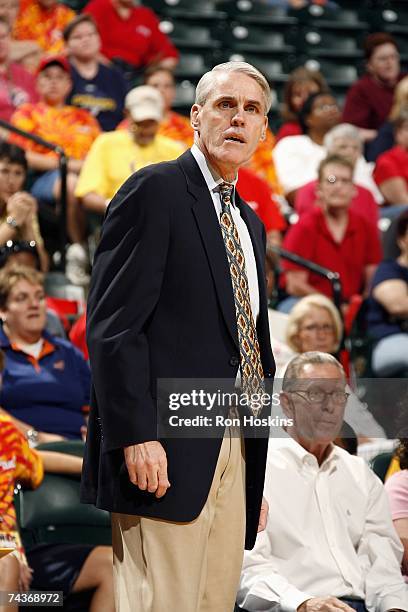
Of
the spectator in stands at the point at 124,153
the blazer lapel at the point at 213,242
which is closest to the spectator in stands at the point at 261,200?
the spectator in stands at the point at 124,153

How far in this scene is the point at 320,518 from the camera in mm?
3287

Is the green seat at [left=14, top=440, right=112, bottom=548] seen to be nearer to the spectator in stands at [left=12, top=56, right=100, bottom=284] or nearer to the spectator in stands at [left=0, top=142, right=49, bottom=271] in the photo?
the spectator in stands at [left=0, top=142, right=49, bottom=271]

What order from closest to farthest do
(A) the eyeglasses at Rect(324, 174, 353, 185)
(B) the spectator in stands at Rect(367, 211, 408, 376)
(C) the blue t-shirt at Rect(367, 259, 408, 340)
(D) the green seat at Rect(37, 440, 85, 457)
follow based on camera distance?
(D) the green seat at Rect(37, 440, 85, 457), (B) the spectator in stands at Rect(367, 211, 408, 376), (C) the blue t-shirt at Rect(367, 259, 408, 340), (A) the eyeglasses at Rect(324, 174, 353, 185)

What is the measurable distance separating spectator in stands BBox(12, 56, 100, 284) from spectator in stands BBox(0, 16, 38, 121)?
0.50 ft

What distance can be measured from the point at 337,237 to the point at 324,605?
3.96 m

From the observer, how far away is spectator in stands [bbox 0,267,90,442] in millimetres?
4789

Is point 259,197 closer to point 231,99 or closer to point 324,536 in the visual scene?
point 324,536

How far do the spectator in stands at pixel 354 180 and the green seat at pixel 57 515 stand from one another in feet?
11.0

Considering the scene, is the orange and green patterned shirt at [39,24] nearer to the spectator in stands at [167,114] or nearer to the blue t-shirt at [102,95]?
the blue t-shirt at [102,95]

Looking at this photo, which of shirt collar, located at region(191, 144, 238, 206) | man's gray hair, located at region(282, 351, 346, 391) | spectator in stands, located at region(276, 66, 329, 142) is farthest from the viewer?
spectator in stands, located at region(276, 66, 329, 142)

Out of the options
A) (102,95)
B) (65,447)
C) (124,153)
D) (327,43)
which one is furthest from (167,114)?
(65,447)

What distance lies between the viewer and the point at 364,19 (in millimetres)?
10523

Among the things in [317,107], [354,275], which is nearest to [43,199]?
[354,275]

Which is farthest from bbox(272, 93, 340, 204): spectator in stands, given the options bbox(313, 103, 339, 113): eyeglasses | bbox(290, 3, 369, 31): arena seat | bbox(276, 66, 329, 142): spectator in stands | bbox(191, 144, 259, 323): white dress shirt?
bbox(191, 144, 259, 323): white dress shirt
